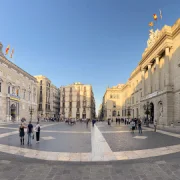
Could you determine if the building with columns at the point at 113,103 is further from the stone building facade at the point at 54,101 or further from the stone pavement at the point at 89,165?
the stone pavement at the point at 89,165

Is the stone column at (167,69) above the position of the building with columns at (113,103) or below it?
above

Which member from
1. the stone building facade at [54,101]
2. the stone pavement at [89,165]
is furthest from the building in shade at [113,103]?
the stone pavement at [89,165]

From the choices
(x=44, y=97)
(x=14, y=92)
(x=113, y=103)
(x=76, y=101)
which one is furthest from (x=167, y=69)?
(x=76, y=101)

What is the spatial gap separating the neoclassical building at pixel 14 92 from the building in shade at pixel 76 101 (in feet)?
101

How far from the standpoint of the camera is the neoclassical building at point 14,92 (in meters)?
44.8

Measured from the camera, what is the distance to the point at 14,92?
50312 mm

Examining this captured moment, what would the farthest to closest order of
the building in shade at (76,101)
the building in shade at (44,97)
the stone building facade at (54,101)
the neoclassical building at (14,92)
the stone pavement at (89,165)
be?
the stone building facade at (54,101)
the building in shade at (76,101)
the building in shade at (44,97)
the neoclassical building at (14,92)
the stone pavement at (89,165)

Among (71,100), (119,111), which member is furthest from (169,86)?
(71,100)

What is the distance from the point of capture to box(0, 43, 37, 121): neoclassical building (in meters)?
44.8

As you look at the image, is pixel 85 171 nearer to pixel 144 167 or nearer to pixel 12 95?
pixel 144 167

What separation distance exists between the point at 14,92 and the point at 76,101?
46604 mm

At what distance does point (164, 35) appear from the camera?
3209cm

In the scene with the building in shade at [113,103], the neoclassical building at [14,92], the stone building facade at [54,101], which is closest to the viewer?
the neoclassical building at [14,92]

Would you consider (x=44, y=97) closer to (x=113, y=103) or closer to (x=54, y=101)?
(x=54, y=101)
